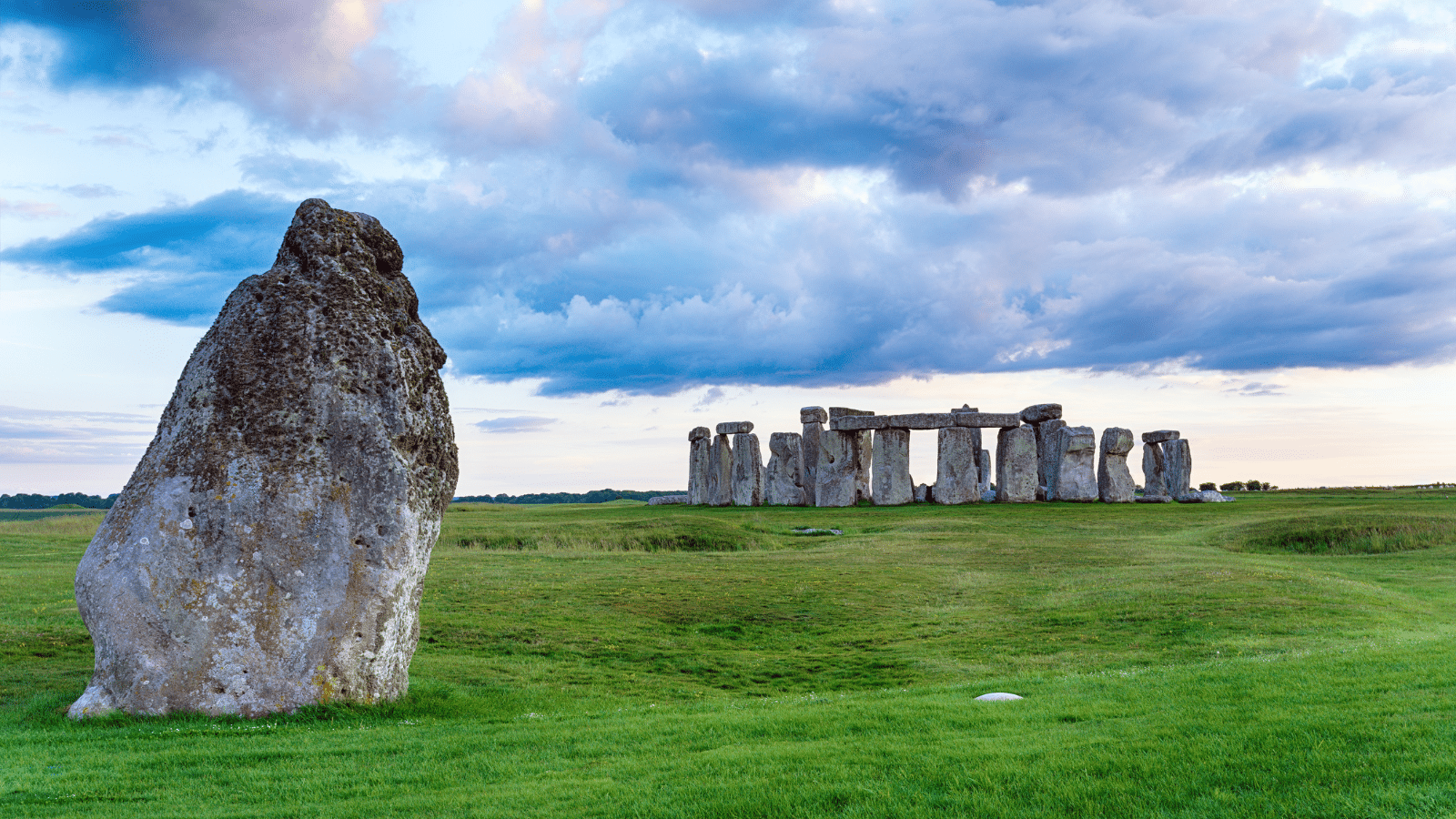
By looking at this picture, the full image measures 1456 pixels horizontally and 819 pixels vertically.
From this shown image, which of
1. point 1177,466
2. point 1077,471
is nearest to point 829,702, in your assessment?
point 1077,471

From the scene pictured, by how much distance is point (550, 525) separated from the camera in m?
32.7

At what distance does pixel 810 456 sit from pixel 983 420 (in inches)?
313

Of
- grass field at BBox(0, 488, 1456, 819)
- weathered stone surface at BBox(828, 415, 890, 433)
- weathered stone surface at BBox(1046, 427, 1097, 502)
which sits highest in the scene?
weathered stone surface at BBox(828, 415, 890, 433)

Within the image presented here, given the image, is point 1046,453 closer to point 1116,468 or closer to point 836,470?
point 1116,468

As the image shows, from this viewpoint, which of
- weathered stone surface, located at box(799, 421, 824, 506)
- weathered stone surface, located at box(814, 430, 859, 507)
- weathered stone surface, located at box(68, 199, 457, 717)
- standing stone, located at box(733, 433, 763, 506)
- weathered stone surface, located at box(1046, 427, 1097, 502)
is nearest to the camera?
weathered stone surface, located at box(68, 199, 457, 717)

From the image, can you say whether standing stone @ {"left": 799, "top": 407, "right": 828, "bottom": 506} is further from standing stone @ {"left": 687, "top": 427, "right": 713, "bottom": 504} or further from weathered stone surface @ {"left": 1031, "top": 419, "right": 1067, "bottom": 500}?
weathered stone surface @ {"left": 1031, "top": 419, "right": 1067, "bottom": 500}

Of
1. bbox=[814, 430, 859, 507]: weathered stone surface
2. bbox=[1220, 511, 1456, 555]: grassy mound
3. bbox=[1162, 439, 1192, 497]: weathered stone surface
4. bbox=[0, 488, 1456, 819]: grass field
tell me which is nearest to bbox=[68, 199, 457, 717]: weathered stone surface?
bbox=[0, 488, 1456, 819]: grass field

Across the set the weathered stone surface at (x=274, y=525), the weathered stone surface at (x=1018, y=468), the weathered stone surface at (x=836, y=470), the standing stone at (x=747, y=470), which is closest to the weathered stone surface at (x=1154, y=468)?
the weathered stone surface at (x=1018, y=468)

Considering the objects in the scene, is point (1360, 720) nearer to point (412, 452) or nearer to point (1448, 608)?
point (412, 452)

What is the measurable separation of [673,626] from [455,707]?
6.43 m

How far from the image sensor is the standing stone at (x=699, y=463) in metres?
48.2

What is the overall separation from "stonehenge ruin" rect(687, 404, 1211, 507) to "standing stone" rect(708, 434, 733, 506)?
29.3 inches

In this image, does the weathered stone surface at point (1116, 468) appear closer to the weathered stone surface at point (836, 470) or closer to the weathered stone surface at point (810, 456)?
the weathered stone surface at point (836, 470)

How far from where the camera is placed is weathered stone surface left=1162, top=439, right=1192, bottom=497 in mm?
43094
